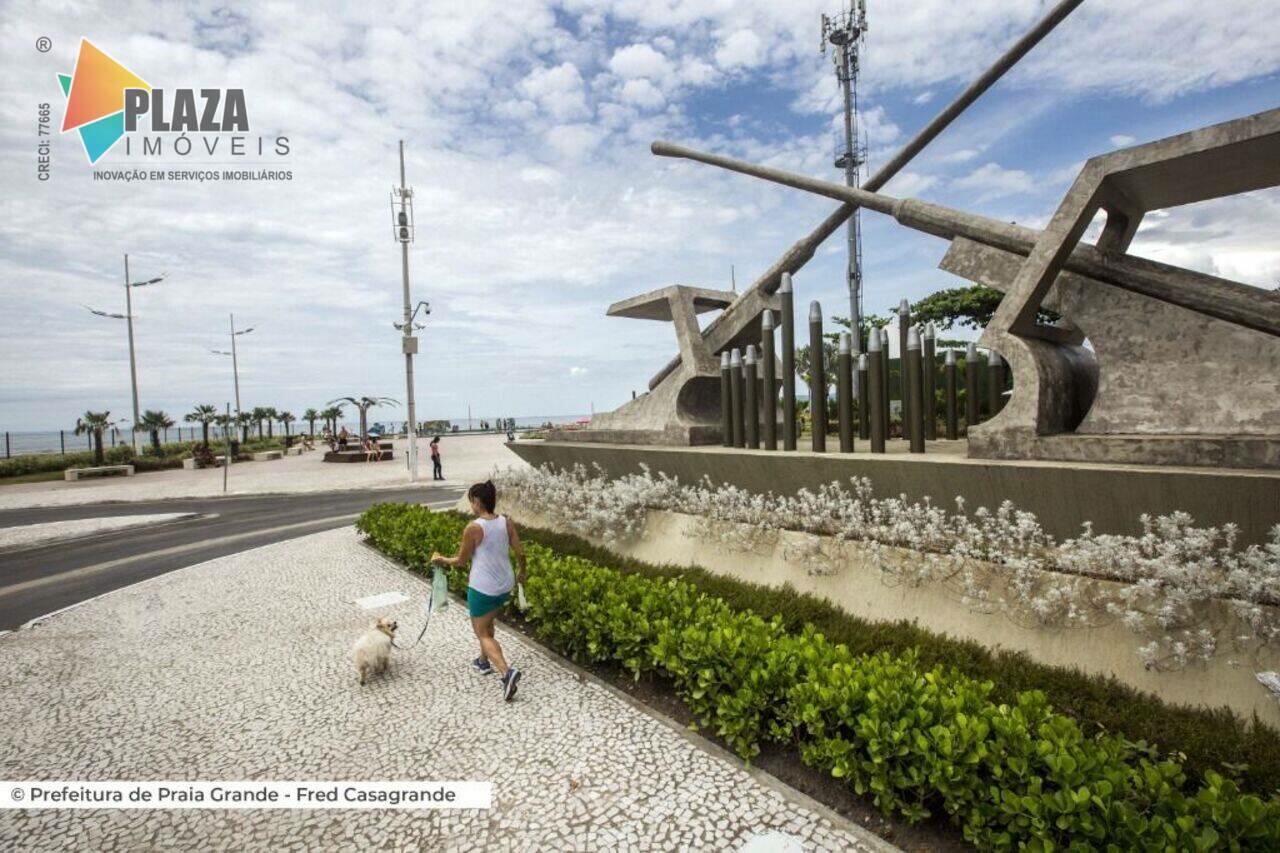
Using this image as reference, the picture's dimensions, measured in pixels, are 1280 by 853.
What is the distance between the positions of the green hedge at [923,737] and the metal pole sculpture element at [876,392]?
2927 millimetres

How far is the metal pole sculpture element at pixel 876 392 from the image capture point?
26.1 ft

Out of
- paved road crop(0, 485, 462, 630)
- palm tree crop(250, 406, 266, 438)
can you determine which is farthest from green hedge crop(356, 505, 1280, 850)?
palm tree crop(250, 406, 266, 438)

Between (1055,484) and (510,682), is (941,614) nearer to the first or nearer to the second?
(1055,484)

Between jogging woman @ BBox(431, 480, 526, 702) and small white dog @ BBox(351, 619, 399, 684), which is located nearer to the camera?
jogging woman @ BBox(431, 480, 526, 702)

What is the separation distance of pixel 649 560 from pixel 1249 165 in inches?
307

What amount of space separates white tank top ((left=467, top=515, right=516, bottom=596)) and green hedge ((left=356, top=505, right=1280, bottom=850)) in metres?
1.05

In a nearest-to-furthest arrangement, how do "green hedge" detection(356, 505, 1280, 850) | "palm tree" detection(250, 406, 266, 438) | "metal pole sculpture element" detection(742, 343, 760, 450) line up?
"green hedge" detection(356, 505, 1280, 850), "metal pole sculpture element" detection(742, 343, 760, 450), "palm tree" detection(250, 406, 266, 438)

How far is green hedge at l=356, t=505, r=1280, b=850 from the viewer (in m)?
3.04

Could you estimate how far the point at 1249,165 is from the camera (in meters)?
5.86

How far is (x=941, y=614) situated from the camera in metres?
5.95

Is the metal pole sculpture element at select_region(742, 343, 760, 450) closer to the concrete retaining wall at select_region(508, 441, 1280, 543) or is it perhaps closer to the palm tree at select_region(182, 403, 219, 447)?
the concrete retaining wall at select_region(508, 441, 1280, 543)

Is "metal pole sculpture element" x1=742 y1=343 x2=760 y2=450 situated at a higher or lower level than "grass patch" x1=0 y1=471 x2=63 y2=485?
higher

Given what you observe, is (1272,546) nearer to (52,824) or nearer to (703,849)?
(703,849)

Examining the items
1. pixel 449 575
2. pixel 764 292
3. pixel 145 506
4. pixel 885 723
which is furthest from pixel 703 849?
pixel 145 506
